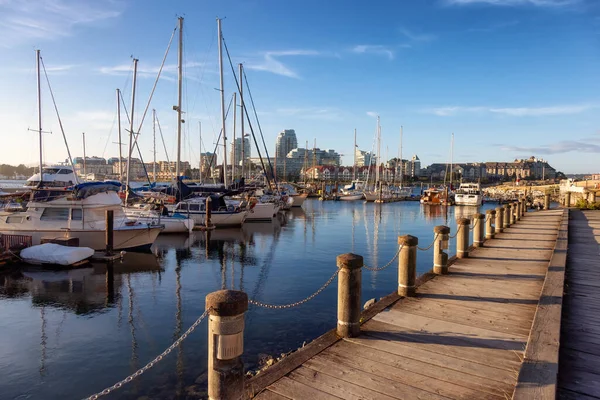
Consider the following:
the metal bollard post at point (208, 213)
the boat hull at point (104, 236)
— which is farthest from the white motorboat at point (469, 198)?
the boat hull at point (104, 236)

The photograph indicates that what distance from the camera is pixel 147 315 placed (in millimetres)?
13625

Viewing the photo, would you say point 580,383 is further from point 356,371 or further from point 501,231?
point 501,231

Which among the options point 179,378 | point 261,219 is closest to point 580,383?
point 179,378

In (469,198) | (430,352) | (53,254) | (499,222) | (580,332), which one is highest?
(499,222)

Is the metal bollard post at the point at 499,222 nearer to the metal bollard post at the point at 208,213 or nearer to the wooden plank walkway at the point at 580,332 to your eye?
the wooden plank walkway at the point at 580,332

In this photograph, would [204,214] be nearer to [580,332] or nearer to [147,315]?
[147,315]

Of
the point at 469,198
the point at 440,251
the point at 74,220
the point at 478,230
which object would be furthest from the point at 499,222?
the point at 469,198

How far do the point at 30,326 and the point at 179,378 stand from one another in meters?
6.74

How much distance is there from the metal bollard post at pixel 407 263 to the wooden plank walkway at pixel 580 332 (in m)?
2.84

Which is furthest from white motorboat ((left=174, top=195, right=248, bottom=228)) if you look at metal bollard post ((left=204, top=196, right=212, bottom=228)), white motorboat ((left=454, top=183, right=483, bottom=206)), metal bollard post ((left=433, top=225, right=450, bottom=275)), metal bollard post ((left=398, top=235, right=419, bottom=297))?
white motorboat ((left=454, top=183, right=483, bottom=206))

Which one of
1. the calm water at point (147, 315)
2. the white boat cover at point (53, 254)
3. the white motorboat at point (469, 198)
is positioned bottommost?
the calm water at point (147, 315)

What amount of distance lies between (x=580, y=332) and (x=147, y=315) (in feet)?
40.5

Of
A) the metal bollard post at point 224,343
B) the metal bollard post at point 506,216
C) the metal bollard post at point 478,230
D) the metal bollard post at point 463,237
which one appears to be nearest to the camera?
the metal bollard post at point 224,343

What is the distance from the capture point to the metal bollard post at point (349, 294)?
6.36 meters
